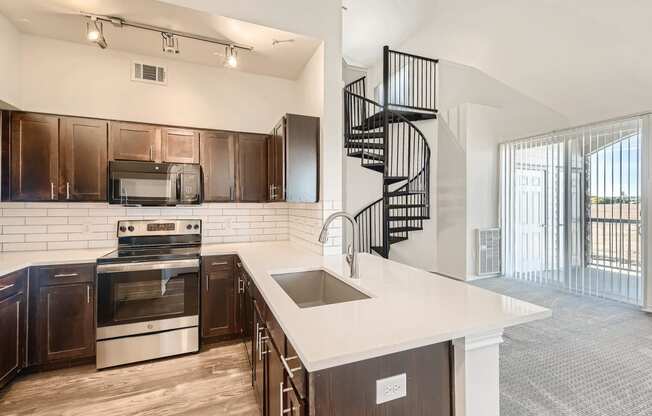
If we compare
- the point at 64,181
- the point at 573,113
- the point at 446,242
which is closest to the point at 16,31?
the point at 64,181

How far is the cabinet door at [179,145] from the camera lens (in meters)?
3.06

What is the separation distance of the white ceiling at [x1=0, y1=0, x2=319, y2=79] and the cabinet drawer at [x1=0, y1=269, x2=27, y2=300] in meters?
2.15

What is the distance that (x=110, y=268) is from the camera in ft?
8.21

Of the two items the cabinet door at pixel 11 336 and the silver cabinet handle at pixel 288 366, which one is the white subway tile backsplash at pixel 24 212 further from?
the silver cabinet handle at pixel 288 366

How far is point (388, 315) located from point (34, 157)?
11.0ft

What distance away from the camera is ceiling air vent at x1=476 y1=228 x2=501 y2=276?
5.12 meters

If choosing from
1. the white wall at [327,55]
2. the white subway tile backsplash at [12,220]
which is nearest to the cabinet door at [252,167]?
the white wall at [327,55]

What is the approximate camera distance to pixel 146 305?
8.57 feet

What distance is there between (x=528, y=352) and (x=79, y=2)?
4.83m

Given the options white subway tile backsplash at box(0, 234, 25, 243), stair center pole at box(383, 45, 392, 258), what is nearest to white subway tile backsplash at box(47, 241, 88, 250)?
white subway tile backsplash at box(0, 234, 25, 243)

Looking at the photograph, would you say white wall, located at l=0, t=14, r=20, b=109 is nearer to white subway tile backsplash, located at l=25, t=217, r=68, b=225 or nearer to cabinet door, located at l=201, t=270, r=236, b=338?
white subway tile backsplash, located at l=25, t=217, r=68, b=225

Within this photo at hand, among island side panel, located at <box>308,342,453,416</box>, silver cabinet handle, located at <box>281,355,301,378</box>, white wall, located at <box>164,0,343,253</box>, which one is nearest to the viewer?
island side panel, located at <box>308,342,453,416</box>

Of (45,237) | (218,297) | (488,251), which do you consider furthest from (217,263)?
(488,251)

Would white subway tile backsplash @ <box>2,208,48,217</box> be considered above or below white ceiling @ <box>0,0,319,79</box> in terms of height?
below
